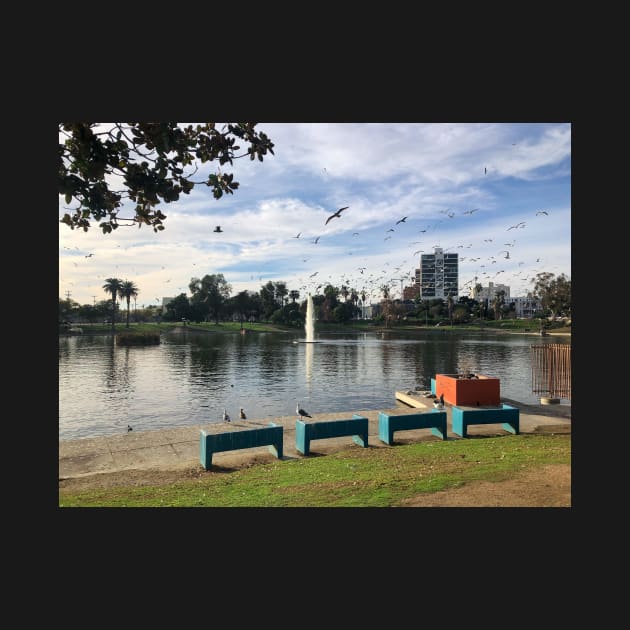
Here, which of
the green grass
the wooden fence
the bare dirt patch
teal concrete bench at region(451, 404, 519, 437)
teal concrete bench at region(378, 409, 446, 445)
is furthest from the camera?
the wooden fence

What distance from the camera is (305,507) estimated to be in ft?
25.9

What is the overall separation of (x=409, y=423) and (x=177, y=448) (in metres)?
6.60

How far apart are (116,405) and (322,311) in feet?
327

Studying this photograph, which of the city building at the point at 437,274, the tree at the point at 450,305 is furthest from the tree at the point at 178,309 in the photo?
the city building at the point at 437,274

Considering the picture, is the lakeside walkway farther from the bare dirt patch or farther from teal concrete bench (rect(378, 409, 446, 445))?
the bare dirt patch

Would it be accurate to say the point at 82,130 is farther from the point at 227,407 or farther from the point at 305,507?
the point at 227,407

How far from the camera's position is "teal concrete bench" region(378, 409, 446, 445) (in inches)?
477

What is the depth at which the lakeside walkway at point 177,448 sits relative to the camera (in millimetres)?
10531

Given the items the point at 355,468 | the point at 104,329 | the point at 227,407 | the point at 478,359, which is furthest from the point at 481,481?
the point at 104,329

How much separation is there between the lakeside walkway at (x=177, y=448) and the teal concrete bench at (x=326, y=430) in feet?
0.89

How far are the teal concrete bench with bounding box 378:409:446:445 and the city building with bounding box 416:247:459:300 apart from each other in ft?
435

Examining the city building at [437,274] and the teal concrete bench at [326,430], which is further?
the city building at [437,274]

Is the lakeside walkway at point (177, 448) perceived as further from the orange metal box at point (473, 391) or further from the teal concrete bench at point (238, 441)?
the orange metal box at point (473, 391)

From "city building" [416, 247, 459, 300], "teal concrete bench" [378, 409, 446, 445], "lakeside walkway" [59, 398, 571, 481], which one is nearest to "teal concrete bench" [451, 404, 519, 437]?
"lakeside walkway" [59, 398, 571, 481]
